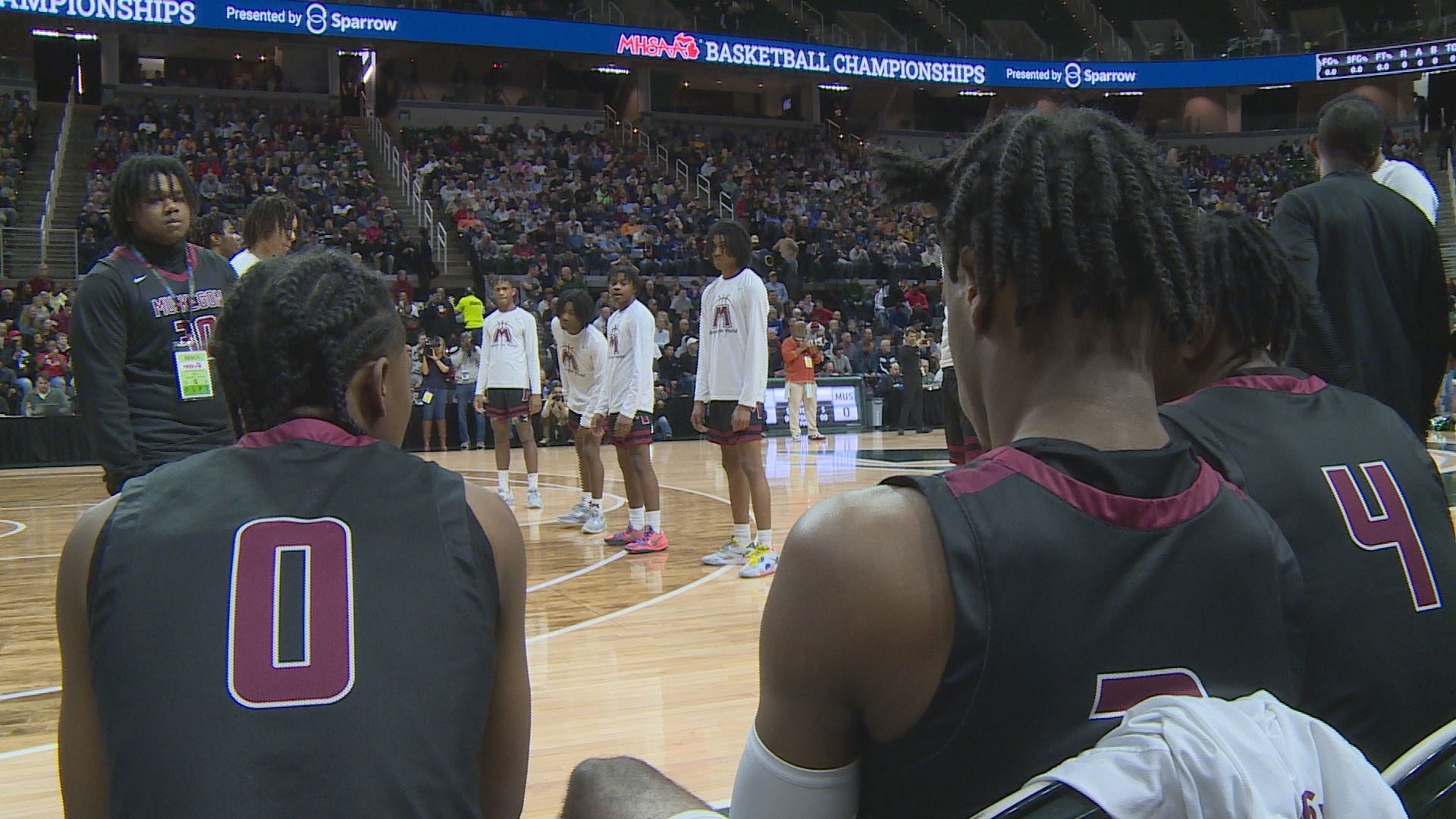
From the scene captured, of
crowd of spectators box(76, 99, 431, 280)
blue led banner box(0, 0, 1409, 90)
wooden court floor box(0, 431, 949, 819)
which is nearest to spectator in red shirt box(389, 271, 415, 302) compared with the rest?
crowd of spectators box(76, 99, 431, 280)

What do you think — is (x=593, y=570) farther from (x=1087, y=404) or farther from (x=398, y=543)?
(x=1087, y=404)

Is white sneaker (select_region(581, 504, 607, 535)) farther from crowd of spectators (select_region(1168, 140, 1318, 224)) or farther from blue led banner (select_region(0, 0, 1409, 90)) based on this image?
crowd of spectators (select_region(1168, 140, 1318, 224))

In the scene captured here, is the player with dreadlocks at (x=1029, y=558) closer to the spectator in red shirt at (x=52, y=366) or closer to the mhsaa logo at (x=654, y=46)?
the spectator in red shirt at (x=52, y=366)

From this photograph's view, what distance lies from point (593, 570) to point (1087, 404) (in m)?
5.28

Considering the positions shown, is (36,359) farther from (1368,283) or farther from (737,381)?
(1368,283)

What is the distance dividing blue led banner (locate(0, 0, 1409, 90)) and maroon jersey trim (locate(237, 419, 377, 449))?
21415 mm

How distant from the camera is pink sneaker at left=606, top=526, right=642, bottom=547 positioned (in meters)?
6.89

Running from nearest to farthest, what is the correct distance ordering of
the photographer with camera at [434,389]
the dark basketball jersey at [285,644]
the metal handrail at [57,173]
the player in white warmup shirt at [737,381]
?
the dark basketball jersey at [285,644]
the player in white warmup shirt at [737,381]
the photographer with camera at [434,389]
the metal handrail at [57,173]

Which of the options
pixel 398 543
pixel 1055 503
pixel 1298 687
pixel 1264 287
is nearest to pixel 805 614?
pixel 1055 503

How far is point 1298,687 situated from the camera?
1.08 meters

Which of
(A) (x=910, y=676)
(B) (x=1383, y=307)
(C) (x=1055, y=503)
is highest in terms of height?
(B) (x=1383, y=307)

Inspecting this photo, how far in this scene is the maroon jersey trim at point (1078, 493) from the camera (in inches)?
37.3

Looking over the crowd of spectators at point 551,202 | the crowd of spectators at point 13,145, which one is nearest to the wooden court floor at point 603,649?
the crowd of spectators at point 13,145

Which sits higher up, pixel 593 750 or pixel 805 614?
pixel 805 614
